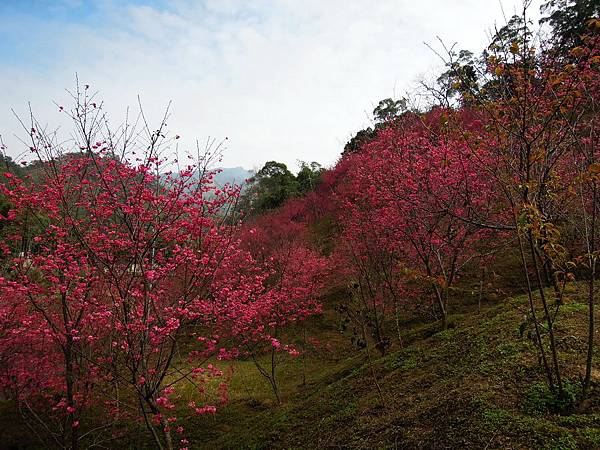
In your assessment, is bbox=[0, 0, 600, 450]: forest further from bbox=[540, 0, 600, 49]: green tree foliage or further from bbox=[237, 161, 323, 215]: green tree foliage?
bbox=[237, 161, 323, 215]: green tree foliage

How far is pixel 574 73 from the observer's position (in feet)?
12.5

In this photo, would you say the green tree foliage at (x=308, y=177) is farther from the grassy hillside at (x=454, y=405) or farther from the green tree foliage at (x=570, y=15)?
the grassy hillside at (x=454, y=405)

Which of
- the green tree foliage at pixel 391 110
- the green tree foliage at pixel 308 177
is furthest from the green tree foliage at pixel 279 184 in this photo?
the green tree foliage at pixel 391 110

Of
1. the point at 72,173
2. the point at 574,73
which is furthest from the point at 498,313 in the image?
the point at 72,173

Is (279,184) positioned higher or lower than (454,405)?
higher

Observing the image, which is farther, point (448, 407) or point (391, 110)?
point (391, 110)

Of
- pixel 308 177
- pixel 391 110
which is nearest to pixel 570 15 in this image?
pixel 391 110

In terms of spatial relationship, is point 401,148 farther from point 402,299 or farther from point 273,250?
point 273,250

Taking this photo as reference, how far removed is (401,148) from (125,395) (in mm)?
11074

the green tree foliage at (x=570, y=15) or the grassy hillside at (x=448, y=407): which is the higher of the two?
the green tree foliage at (x=570, y=15)

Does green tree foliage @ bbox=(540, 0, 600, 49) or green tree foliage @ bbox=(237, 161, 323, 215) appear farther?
green tree foliage @ bbox=(237, 161, 323, 215)

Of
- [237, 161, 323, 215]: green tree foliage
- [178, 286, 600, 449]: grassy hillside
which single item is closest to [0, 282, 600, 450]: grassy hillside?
[178, 286, 600, 449]: grassy hillside

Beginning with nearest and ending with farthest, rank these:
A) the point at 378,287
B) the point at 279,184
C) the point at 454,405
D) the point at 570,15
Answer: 1. the point at 454,405
2. the point at 378,287
3. the point at 570,15
4. the point at 279,184

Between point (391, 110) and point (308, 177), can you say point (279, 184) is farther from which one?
point (391, 110)
